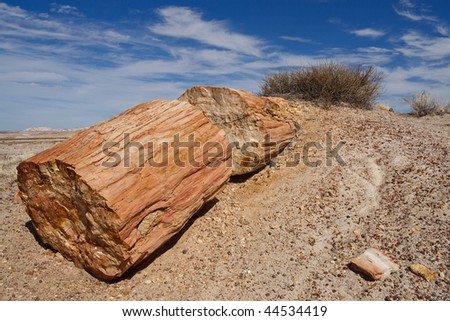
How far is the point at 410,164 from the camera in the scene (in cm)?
541

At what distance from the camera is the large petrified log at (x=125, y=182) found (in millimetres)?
3527

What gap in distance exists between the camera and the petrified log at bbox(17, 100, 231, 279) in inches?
139

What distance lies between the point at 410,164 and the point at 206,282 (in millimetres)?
3552

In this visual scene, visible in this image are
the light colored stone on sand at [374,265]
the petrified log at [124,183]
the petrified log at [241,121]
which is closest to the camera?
the petrified log at [124,183]

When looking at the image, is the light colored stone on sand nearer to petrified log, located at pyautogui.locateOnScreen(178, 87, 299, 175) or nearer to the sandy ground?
the sandy ground

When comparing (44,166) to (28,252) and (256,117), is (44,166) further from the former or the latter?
(256,117)

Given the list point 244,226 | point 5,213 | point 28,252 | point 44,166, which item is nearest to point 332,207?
point 244,226

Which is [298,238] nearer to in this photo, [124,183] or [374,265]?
[374,265]

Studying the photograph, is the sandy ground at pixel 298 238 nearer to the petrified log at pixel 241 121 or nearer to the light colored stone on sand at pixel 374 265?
the light colored stone on sand at pixel 374 265

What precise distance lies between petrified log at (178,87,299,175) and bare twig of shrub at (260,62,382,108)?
2.34 meters

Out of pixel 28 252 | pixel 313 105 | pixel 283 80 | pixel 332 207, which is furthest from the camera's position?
pixel 283 80
